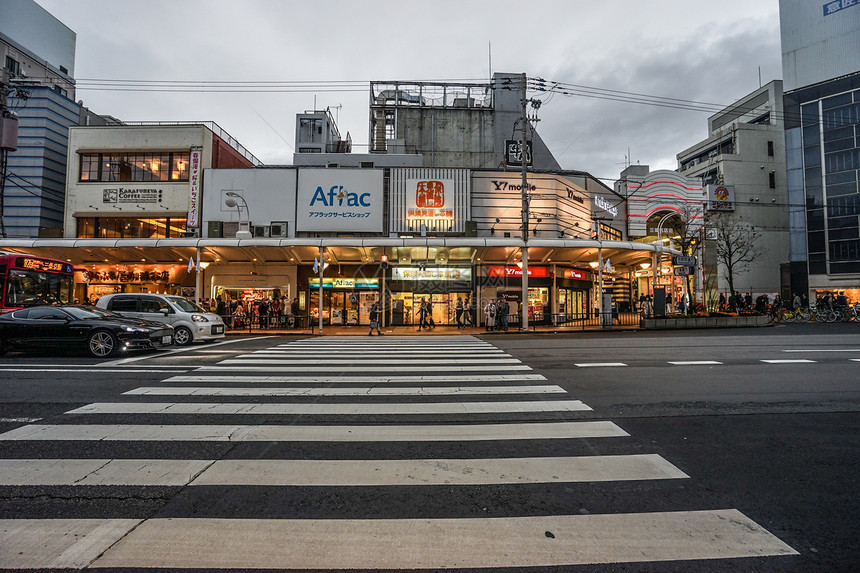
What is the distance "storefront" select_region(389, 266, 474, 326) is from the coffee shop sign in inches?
487

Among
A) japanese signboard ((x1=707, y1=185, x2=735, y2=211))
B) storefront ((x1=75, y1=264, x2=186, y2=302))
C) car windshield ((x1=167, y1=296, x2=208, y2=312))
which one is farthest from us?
japanese signboard ((x1=707, y1=185, x2=735, y2=211))

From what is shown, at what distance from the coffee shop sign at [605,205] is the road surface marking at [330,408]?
28102 millimetres

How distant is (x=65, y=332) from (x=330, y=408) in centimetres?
940

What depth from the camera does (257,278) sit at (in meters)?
25.8

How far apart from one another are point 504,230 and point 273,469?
77.5 ft

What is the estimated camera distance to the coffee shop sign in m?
31.2

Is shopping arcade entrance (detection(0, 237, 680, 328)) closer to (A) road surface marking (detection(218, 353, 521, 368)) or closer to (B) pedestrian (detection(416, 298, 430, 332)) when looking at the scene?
(B) pedestrian (detection(416, 298, 430, 332))

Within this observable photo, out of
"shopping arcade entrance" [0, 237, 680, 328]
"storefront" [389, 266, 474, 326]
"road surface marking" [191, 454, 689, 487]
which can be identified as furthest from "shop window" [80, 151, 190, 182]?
"road surface marking" [191, 454, 689, 487]

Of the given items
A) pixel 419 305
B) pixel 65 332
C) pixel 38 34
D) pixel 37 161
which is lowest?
pixel 65 332

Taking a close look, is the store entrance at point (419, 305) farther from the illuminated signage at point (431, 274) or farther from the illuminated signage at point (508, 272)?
the illuminated signage at point (508, 272)

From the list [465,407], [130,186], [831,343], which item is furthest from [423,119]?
[465,407]

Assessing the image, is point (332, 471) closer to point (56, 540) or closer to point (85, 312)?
point (56, 540)

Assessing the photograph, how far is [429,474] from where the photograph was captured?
372 cm

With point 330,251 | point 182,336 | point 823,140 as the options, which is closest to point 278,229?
point 330,251
